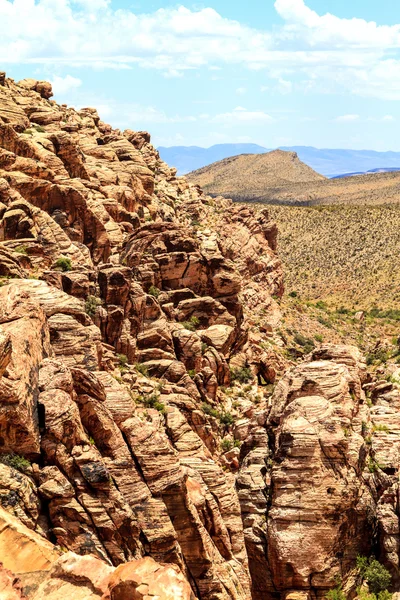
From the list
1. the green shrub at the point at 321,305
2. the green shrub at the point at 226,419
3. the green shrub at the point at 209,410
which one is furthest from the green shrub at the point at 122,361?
the green shrub at the point at 321,305

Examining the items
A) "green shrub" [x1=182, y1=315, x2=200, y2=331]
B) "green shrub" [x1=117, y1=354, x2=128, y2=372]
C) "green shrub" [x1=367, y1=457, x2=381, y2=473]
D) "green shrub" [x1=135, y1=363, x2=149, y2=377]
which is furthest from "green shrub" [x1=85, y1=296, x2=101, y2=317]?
"green shrub" [x1=367, y1=457, x2=381, y2=473]

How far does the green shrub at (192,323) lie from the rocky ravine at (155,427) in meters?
0.10

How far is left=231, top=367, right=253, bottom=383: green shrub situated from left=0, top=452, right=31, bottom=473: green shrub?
31.2 m

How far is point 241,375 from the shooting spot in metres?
54.2

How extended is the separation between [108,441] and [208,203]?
6761 centimetres

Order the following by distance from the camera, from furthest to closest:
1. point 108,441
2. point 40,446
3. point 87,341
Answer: point 87,341 → point 108,441 → point 40,446

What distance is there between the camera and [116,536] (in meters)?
24.3

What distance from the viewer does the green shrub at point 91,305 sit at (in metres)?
42.0

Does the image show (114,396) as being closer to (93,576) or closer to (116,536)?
(116,536)

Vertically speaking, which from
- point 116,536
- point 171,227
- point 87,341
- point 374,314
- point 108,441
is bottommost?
point 374,314

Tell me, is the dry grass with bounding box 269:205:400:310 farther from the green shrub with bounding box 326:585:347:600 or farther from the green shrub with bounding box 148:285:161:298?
the green shrub with bounding box 326:585:347:600

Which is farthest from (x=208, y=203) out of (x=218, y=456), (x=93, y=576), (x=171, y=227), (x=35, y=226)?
(x=93, y=576)

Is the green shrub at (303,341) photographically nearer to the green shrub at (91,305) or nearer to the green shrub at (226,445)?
the green shrub at (226,445)

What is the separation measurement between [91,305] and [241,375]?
52.3 ft
